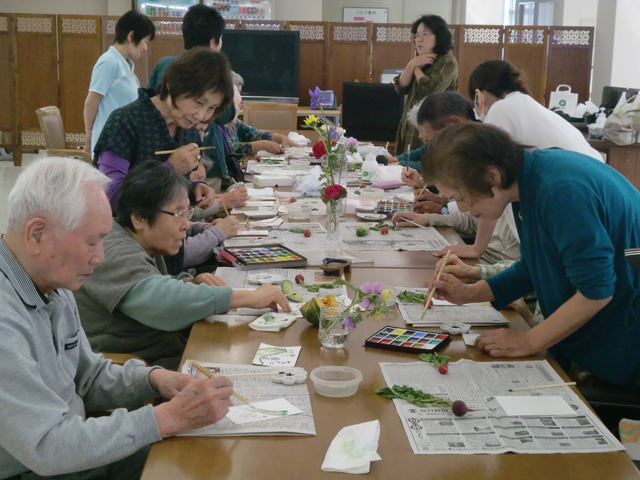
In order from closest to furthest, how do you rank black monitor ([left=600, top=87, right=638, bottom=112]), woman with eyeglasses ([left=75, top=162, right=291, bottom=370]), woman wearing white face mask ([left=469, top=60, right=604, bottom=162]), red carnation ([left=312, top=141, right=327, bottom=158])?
woman with eyeglasses ([left=75, top=162, right=291, bottom=370]) → woman wearing white face mask ([left=469, top=60, right=604, bottom=162]) → red carnation ([left=312, top=141, right=327, bottom=158]) → black monitor ([left=600, top=87, right=638, bottom=112])

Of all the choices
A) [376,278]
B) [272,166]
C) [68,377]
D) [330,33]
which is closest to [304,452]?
[68,377]

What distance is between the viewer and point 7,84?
9.54 m

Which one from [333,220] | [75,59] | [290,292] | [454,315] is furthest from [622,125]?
[75,59]

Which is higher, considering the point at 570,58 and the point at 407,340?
the point at 570,58

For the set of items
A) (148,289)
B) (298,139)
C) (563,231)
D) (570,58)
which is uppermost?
(570,58)

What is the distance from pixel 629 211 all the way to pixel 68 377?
4.82 feet

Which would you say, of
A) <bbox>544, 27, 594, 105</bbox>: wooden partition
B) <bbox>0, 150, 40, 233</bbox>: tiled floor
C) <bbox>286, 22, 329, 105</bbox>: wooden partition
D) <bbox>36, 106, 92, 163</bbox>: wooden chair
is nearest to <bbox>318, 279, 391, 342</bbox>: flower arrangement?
<bbox>36, 106, 92, 163</bbox>: wooden chair

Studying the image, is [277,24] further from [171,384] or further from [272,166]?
[171,384]

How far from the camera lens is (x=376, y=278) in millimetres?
2490

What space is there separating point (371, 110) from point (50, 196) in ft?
21.3

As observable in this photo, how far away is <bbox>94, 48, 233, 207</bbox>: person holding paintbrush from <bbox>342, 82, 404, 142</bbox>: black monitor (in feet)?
15.6

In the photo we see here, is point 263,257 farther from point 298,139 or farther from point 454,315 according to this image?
point 298,139

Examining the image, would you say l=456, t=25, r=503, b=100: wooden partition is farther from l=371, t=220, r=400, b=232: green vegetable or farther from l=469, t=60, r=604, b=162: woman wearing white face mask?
l=371, t=220, r=400, b=232: green vegetable

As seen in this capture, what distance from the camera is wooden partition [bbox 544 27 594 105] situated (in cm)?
952
